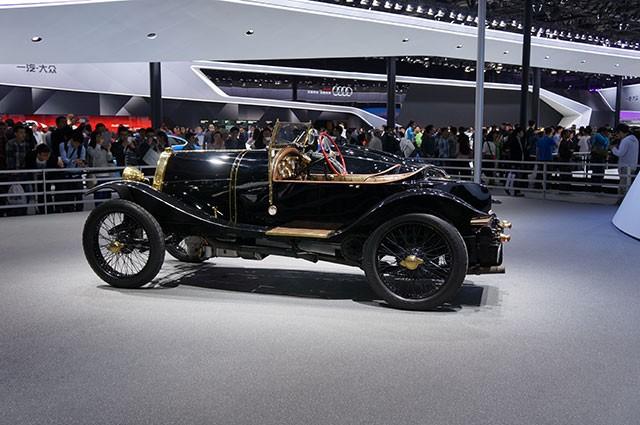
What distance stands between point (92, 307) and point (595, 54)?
3308cm

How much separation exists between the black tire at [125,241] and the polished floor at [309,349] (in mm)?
176

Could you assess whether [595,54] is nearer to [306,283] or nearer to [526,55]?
[526,55]

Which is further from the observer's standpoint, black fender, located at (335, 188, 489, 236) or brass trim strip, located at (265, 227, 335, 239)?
brass trim strip, located at (265, 227, 335, 239)

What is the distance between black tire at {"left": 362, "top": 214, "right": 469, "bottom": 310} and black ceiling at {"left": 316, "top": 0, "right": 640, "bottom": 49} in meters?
17.4

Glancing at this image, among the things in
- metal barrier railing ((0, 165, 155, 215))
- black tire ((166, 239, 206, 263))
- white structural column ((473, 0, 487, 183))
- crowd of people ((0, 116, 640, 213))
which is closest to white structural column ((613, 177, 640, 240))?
white structural column ((473, 0, 487, 183))

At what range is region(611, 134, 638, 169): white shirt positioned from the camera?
12.5 metres

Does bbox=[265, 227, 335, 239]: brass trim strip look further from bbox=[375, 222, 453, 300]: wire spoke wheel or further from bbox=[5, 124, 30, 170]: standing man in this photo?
bbox=[5, 124, 30, 170]: standing man

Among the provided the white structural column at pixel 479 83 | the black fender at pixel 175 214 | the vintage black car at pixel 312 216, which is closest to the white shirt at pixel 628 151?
the white structural column at pixel 479 83

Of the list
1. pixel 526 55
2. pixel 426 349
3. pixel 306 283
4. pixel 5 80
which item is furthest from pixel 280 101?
pixel 426 349

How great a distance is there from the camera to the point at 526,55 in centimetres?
1712

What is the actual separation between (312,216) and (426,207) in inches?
41.5

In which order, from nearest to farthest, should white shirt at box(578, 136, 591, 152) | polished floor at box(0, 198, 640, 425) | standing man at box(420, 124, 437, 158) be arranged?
polished floor at box(0, 198, 640, 425) → standing man at box(420, 124, 437, 158) → white shirt at box(578, 136, 591, 152)

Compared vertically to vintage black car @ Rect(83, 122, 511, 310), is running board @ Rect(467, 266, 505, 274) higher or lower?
lower

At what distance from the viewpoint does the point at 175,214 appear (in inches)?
234
